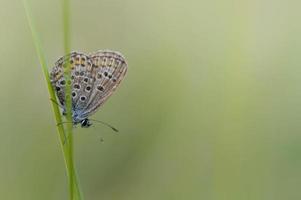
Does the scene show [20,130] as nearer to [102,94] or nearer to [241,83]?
[102,94]

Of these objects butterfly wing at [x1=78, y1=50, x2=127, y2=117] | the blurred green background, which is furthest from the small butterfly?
the blurred green background

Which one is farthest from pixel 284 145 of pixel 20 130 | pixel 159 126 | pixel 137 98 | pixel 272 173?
pixel 20 130

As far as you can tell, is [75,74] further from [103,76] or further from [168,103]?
[168,103]

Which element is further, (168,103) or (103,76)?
(168,103)

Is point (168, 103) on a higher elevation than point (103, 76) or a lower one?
lower

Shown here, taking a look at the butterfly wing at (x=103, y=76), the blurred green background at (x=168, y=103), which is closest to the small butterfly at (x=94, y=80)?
the butterfly wing at (x=103, y=76)

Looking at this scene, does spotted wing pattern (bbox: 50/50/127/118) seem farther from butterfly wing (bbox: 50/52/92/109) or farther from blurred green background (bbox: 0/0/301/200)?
blurred green background (bbox: 0/0/301/200)

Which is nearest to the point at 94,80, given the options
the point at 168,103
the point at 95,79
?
the point at 95,79
